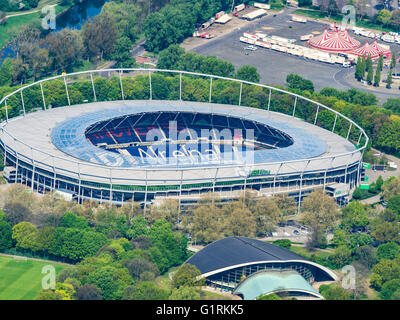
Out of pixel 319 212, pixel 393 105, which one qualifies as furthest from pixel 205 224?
pixel 393 105

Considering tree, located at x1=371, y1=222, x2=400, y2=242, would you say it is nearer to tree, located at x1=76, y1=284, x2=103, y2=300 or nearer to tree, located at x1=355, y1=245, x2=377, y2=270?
tree, located at x1=355, y1=245, x2=377, y2=270

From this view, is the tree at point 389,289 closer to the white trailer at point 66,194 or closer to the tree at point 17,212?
the white trailer at point 66,194

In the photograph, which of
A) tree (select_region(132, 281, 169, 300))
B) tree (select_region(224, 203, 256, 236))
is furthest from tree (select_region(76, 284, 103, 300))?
tree (select_region(224, 203, 256, 236))

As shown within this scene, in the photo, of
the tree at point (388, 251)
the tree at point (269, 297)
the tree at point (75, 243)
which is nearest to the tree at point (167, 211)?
the tree at point (75, 243)

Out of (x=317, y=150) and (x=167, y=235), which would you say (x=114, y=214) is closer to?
(x=167, y=235)

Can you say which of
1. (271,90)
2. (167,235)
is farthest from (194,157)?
(271,90)

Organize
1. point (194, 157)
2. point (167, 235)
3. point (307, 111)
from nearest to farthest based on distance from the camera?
point (167, 235) < point (194, 157) < point (307, 111)
